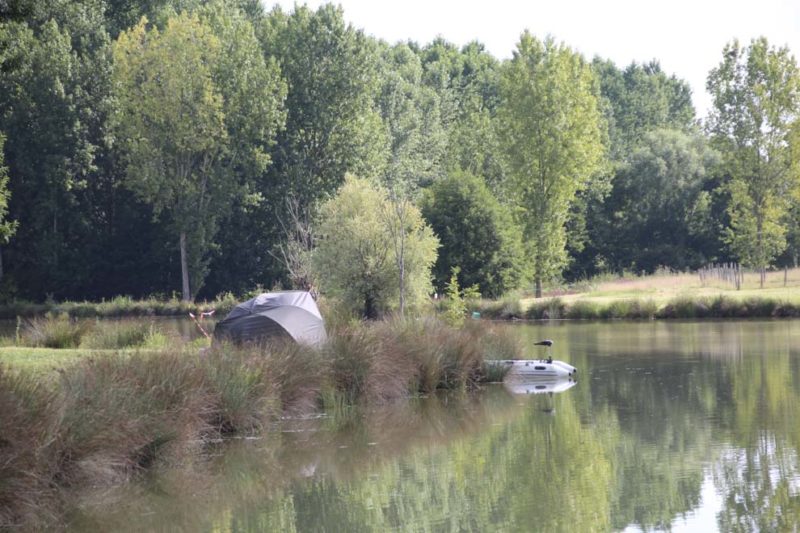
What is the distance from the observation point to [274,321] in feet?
81.4

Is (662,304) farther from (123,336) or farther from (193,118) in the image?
(123,336)

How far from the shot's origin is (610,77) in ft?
384

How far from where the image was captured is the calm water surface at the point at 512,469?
45.9 feet

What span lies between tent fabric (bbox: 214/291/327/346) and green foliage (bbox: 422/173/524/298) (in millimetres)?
30551

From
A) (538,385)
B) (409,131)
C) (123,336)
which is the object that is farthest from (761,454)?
(409,131)

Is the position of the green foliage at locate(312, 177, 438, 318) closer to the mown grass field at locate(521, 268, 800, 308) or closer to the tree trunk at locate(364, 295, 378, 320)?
the tree trunk at locate(364, 295, 378, 320)

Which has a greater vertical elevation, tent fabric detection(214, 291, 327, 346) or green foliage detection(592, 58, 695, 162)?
green foliage detection(592, 58, 695, 162)

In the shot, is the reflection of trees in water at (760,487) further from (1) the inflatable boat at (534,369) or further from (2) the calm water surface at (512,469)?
(1) the inflatable boat at (534,369)

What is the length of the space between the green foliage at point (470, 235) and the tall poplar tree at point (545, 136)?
495 cm

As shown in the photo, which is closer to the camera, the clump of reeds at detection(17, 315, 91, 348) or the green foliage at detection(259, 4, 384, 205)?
the clump of reeds at detection(17, 315, 91, 348)

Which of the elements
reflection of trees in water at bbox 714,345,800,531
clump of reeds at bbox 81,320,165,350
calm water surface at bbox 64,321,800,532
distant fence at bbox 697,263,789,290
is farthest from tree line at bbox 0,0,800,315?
calm water surface at bbox 64,321,800,532

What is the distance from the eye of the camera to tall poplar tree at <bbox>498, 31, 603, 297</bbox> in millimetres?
61906

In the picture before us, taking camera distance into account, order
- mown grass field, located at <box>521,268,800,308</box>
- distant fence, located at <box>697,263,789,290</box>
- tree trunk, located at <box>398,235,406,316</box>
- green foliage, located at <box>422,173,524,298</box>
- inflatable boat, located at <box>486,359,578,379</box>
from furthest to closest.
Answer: distant fence, located at <box>697,263,789,290</box>
green foliage, located at <box>422,173,524,298</box>
mown grass field, located at <box>521,268,800,308</box>
tree trunk, located at <box>398,235,406,316</box>
inflatable boat, located at <box>486,359,578,379</box>

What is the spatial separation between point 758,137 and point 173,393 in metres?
51.0
